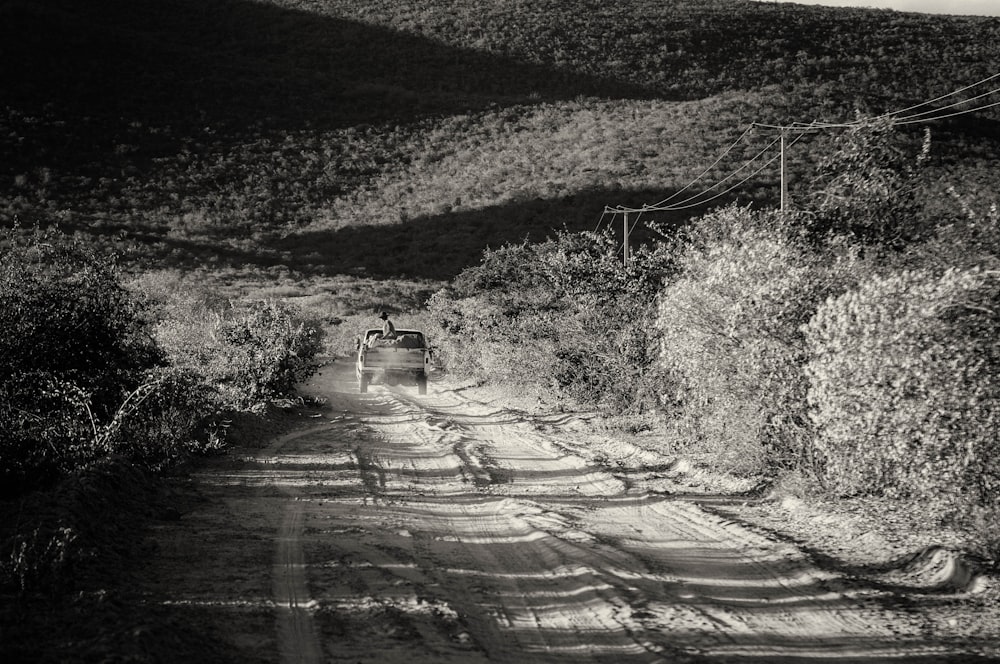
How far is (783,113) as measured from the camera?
166ft

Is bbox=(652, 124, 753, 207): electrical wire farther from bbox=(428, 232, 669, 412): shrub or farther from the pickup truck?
the pickup truck

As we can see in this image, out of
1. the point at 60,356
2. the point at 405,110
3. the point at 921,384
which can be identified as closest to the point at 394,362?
the point at 60,356

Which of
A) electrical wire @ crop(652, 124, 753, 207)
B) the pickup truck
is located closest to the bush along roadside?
the pickup truck

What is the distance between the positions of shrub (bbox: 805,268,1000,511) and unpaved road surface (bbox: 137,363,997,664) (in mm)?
1102

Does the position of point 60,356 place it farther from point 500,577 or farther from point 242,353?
point 500,577

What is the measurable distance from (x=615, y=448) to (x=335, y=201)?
143 feet

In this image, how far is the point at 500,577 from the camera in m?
5.88

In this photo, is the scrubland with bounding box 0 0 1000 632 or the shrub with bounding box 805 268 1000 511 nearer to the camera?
the shrub with bounding box 805 268 1000 511

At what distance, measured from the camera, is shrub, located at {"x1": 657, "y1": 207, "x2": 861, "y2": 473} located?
7773mm

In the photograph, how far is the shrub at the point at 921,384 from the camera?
19.3ft

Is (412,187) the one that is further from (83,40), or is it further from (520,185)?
(83,40)

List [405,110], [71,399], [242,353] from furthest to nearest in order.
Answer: [405,110] < [242,353] < [71,399]

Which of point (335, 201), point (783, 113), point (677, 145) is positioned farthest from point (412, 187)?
point (783, 113)

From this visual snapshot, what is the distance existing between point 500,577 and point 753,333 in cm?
381
